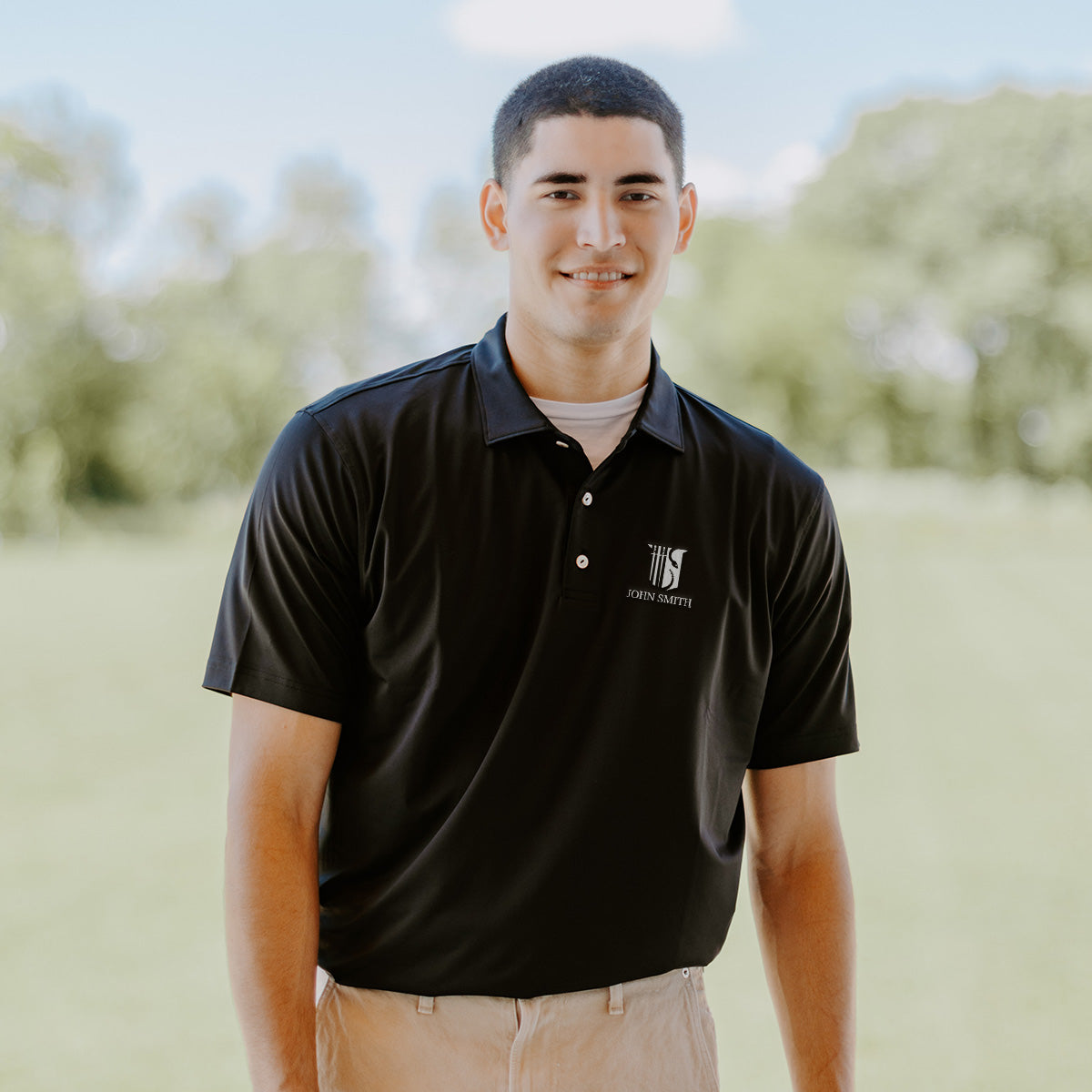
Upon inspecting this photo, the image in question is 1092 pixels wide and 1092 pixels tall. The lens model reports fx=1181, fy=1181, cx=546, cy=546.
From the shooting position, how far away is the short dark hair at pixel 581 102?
99cm

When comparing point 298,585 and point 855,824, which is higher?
point 298,585

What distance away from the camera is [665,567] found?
1.00m

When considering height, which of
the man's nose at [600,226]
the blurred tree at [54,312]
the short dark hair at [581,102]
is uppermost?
the blurred tree at [54,312]

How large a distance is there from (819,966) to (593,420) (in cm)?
55

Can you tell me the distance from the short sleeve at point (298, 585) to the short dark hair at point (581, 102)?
311 mm

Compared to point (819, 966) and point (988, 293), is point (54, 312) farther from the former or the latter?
point (819, 966)

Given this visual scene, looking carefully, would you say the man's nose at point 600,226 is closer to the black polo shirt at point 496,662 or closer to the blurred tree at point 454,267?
the black polo shirt at point 496,662

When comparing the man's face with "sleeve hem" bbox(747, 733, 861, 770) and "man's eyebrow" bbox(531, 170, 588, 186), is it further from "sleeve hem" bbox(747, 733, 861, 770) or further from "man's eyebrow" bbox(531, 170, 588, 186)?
"sleeve hem" bbox(747, 733, 861, 770)

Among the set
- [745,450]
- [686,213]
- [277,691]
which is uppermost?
[686,213]

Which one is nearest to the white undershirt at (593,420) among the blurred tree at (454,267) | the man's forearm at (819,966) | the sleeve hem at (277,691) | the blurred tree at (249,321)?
the sleeve hem at (277,691)

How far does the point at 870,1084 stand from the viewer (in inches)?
124

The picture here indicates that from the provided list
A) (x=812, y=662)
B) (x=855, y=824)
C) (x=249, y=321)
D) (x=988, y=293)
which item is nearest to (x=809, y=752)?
(x=812, y=662)

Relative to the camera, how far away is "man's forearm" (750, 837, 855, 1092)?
110 cm

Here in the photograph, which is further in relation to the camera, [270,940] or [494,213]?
[494,213]
